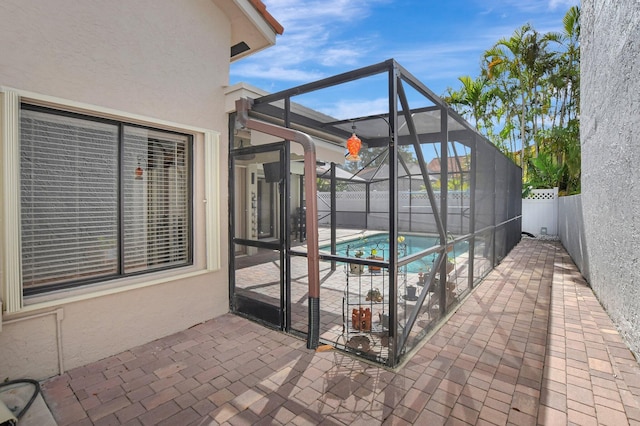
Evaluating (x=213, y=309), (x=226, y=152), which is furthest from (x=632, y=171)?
(x=213, y=309)

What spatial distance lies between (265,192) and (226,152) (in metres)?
0.90

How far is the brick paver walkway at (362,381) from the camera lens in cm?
279

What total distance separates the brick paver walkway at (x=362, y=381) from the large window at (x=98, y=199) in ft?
3.84

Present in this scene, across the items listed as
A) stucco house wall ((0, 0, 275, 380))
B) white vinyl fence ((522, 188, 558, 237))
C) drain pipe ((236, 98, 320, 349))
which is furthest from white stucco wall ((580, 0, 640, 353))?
white vinyl fence ((522, 188, 558, 237))

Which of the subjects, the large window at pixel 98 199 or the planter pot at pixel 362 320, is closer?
the large window at pixel 98 199

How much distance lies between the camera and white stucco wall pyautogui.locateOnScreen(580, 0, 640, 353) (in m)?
3.82

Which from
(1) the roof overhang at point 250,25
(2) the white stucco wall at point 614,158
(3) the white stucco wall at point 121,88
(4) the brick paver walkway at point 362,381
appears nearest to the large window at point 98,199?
(3) the white stucco wall at point 121,88

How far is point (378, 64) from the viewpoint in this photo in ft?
11.5

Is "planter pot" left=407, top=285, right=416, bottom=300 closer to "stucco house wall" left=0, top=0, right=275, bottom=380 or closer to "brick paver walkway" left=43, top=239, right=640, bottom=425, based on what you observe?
"brick paver walkway" left=43, top=239, right=640, bottom=425

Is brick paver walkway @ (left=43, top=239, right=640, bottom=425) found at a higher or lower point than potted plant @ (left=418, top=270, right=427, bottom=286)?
lower

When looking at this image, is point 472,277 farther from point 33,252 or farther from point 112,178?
point 33,252

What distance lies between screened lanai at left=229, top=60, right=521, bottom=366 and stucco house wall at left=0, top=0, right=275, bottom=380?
51cm

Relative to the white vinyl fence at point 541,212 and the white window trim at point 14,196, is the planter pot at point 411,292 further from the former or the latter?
the white vinyl fence at point 541,212

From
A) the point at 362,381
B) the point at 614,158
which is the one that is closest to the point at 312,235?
the point at 362,381
